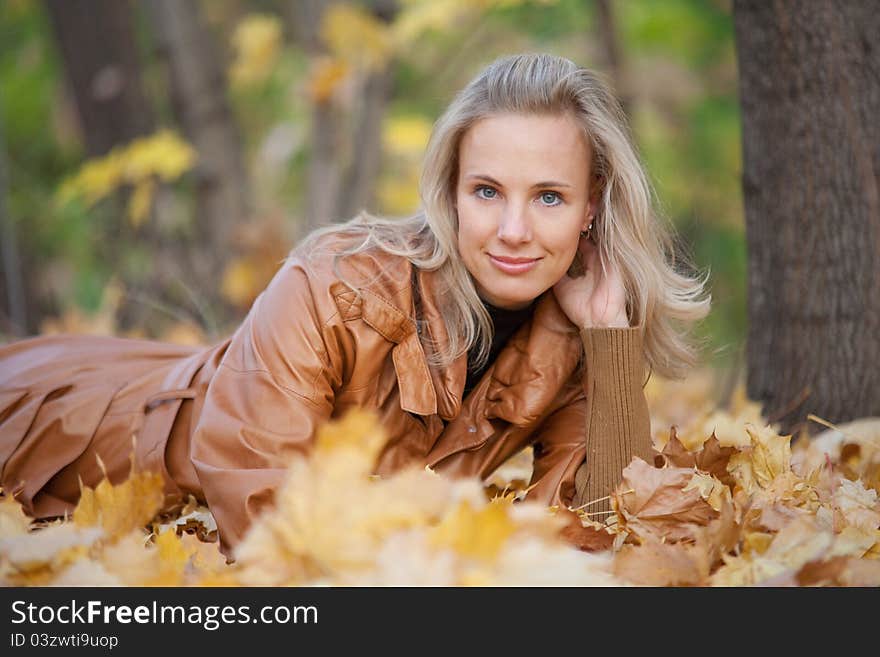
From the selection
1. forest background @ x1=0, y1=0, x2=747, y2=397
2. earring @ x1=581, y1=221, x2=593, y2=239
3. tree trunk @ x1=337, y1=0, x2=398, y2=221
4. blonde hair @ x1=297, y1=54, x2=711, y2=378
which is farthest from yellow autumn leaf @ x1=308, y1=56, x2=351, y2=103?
earring @ x1=581, y1=221, x2=593, y2=239

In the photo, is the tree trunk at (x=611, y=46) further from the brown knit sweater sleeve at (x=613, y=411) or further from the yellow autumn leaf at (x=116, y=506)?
the yellow autumn leaf at (x=116, y=506)

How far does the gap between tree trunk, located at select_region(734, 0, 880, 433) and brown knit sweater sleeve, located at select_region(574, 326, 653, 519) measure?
2.53 feet

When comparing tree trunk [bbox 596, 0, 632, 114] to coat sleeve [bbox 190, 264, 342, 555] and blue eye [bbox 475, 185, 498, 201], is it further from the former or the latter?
coat sleeve [bbox 190, 264, 342, 555]

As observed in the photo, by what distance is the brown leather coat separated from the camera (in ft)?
7.04

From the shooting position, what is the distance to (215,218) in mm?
6387

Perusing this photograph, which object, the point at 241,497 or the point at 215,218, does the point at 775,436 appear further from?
the point at 215,218

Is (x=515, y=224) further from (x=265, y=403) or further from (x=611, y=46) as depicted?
(x=611, y=46)

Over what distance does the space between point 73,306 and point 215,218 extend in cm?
161

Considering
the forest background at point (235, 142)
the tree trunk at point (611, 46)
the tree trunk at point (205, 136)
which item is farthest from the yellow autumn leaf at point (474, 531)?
the tree trunk at point (205, 136)

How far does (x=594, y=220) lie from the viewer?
104 inches

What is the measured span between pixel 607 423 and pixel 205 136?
179 inches

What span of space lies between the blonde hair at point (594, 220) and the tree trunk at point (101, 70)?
4.50 m

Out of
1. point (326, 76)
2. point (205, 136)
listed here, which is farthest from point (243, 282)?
point (326, 76)

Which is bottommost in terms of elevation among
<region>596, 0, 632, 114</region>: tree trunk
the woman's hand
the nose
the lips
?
the woman's hand
